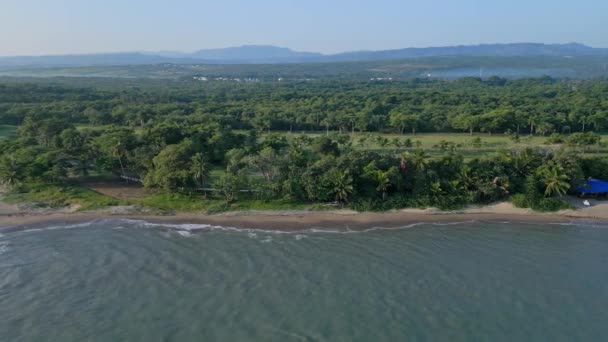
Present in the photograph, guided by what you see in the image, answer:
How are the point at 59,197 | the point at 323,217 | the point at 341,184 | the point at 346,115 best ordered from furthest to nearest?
the point at 346,115
the point at 59,197
the point at 341,184
the point at 323,217

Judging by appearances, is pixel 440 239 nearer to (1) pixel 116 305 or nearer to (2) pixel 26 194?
(1) pixel 116 305

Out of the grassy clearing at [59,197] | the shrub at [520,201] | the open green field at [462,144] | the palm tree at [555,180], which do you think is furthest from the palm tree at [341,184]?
the open green field at [462,144]

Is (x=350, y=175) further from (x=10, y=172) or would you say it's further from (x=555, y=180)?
(x=10, y=172)

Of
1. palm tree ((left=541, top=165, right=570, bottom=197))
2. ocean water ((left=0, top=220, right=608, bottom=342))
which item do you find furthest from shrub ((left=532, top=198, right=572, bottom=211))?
ocean water ((left=0, top=220, right=608, bottom=342))

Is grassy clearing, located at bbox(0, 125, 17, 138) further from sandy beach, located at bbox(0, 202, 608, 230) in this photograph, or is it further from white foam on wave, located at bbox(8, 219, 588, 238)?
white foam on wave, located at bbox(8, 219, 588, 238)

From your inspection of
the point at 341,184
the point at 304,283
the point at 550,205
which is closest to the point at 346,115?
the point at 341,184

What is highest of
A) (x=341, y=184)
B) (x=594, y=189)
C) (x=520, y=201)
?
(x=341, y=184)
